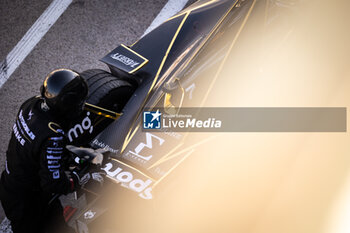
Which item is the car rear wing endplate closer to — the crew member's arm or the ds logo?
the ds logo

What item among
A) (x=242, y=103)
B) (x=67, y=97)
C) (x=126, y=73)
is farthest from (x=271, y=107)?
(x=67, y=97)

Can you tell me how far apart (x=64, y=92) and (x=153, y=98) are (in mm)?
907

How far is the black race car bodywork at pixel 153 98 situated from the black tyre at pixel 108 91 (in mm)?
49

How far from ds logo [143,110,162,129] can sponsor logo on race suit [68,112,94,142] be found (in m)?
0.53

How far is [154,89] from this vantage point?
392 centimetres

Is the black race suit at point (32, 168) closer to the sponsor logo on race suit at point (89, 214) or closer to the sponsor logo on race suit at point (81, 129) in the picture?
the sponsor logo on race suit at point (89, 214)

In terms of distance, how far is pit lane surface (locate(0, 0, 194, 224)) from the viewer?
5.15 m

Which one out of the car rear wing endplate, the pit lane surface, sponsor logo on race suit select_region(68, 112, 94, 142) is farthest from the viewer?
the pit lane surface

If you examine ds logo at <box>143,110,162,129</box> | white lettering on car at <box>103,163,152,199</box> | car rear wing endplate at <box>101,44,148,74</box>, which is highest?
car rear wing endplate at <box>101,44,148,74</box>

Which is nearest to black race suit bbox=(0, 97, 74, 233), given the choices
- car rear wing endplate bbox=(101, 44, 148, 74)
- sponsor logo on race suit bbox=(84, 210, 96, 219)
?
sponsor logo on race suit bbox=(84, 210, 96, 219)

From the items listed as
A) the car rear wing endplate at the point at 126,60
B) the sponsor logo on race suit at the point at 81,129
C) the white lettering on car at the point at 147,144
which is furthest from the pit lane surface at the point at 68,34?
the white lettering on car at the point at 147,144

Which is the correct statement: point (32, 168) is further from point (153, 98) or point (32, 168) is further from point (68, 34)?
point (68, 34)

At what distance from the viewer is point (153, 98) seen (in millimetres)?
3787

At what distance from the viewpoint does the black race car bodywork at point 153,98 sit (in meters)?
3.25
